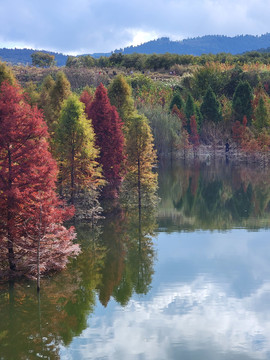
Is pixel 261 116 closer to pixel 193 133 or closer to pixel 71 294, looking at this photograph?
pixel 193 133

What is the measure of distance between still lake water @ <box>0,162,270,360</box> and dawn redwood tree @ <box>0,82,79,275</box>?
2.18 meters

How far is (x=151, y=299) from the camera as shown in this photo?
26.5 metres

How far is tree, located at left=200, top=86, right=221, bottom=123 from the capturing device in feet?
368

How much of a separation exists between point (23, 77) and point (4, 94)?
147 m

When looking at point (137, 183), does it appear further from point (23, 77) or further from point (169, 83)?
point (23, 77)

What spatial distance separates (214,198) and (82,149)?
75.5ft

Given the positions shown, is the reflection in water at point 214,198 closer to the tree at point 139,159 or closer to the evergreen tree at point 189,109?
the tree at point 139,159

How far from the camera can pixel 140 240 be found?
39.4m

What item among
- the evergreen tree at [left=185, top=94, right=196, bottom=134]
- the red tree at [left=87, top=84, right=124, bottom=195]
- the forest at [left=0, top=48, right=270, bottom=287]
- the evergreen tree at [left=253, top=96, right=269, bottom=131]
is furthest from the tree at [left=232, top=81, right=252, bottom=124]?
the red tree at [left=87, top=84, right=124, bottom=195]

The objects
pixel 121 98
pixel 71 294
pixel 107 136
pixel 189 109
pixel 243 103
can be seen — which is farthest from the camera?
pixel 189 109

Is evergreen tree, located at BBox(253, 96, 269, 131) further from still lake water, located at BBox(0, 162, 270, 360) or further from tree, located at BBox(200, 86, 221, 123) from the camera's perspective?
still lake water, located at BBox(0, 162, 270, 360)

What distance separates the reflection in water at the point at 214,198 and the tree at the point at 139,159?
11.5ft

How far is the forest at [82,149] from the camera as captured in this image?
27.3 meters

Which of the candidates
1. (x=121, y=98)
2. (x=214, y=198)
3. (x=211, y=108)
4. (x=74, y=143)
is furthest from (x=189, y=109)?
(x=74, y=143)
